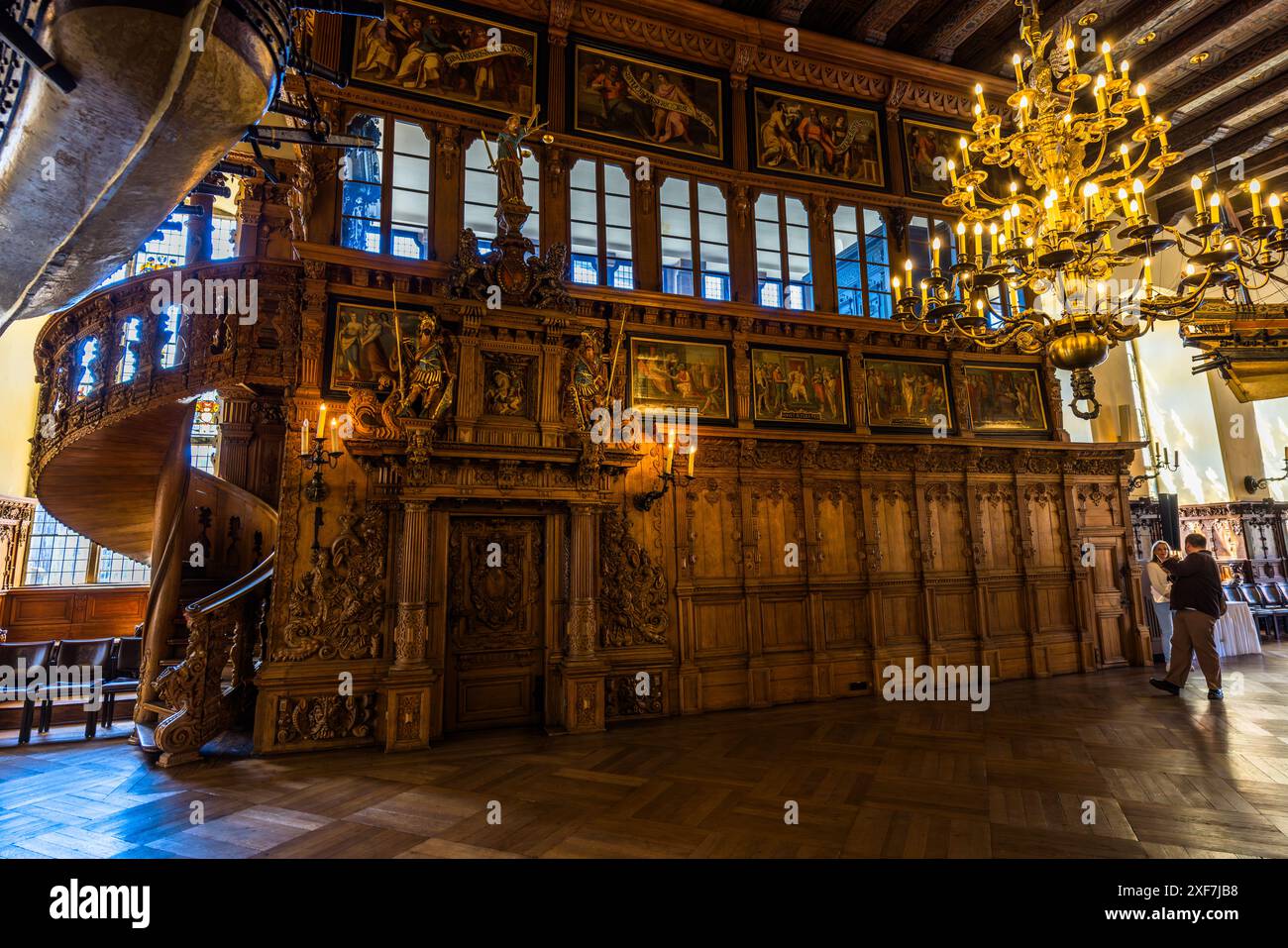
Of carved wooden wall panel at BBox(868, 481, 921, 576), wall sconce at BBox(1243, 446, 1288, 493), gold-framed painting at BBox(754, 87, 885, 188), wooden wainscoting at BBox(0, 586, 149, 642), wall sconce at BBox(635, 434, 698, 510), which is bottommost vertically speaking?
wooden wainscoting at BBox(0, 586, 149, 642)

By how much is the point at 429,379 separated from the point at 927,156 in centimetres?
864

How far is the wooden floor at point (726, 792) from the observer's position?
3.59 m

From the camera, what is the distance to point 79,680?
7027 mm

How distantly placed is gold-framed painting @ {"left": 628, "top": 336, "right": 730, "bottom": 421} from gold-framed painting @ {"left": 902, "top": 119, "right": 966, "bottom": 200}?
182 inches

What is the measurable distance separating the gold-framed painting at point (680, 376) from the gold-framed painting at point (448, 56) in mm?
3516

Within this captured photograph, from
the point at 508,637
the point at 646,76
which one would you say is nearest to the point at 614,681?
the point at 508,637

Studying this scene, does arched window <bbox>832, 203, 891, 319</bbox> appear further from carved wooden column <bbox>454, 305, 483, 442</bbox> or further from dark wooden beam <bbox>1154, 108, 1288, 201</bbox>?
dark wooden beam <bbox>1154, 108, 1288, 201</bbox>

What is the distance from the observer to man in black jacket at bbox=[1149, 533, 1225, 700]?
677 cm

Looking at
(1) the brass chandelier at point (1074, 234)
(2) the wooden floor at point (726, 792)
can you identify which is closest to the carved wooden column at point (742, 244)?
(1) the brass chandelier at point (1074, 234)

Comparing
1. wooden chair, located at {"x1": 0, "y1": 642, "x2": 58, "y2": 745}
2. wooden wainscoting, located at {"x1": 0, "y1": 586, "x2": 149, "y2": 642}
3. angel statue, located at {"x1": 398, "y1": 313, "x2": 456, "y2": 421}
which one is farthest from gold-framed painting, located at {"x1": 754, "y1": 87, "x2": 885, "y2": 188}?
wooden wainscoting, located at {"x1": 0, "y1": 586, "x2": 149, "y2": 642}

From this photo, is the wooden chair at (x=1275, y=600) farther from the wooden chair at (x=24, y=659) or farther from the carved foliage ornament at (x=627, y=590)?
the wooden chair at (x=24, y=659)

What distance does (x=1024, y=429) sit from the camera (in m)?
9.65

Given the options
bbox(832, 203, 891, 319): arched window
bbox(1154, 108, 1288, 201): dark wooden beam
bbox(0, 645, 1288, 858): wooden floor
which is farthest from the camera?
bbox(1154, 108, 1288, 201): dark wooden beam

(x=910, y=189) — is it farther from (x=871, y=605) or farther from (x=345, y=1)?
(x=345, y=1)
